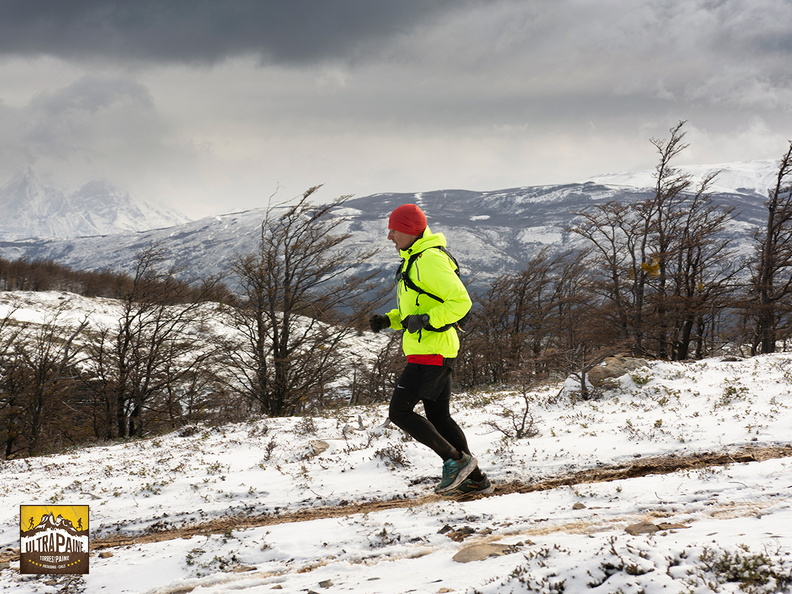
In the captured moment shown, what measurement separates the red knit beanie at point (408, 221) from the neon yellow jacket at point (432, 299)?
108mm

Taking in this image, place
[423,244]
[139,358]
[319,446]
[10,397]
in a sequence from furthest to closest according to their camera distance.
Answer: [139,358], [10,397], [319,446], [423,244]

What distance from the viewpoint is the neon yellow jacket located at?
3.97 metres

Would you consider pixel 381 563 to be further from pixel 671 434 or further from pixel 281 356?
pixel 281 356

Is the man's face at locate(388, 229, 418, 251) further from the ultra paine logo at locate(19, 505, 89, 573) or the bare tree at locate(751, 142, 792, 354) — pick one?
the bare tree at locate(751, 142, 792, 354)

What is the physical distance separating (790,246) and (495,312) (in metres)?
16.1

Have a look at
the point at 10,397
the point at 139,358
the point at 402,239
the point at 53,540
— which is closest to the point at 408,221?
the point at 402,239

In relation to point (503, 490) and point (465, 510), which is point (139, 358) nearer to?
point (503, 490)

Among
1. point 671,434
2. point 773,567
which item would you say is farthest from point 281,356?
point 773,567

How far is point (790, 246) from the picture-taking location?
20.5 m

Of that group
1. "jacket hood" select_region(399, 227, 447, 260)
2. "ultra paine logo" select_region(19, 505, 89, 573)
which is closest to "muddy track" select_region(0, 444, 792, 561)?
"ultra paine logo" select_region(19, 505, 89, 573)

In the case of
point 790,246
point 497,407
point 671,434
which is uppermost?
point 790,246

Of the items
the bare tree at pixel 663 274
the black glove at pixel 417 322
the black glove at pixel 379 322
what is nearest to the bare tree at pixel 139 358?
the black glove at pixel 379 322

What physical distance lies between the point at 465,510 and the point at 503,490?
0.86 metres

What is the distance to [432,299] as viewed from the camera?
4.05 meters
